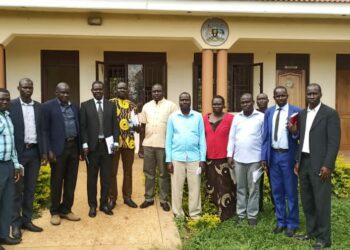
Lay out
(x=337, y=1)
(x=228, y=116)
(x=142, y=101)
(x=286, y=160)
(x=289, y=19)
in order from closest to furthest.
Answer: (x=286, y=160)
(x=228, y=116)
(x=337, y=1)
(x=289, y=19)
(x=142, y=101)

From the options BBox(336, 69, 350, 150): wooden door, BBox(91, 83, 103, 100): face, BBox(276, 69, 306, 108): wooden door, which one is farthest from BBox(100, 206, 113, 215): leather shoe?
BBox(336, 69, 350, 150): wooden door

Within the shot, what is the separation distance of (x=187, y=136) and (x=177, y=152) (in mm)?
264

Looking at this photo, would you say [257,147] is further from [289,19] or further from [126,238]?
[289,19]

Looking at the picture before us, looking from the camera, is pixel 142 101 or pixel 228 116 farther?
pixel 142 101

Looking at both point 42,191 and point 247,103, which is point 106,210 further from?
point 247,103

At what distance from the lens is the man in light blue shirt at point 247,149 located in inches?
211

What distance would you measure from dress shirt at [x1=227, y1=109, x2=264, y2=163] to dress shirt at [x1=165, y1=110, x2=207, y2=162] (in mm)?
418

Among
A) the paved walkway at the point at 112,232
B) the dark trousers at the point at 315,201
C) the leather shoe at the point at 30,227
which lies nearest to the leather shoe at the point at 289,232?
the dark trousers at the point at 315,201

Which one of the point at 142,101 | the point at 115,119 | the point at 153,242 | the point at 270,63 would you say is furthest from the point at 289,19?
the point at 153,242

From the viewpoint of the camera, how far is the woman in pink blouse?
557 centimetres

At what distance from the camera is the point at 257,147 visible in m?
5.38

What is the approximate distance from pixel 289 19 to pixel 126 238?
6311 millimetres

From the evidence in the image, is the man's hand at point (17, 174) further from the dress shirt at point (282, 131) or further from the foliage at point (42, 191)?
the dress shirt at point (282, 131)

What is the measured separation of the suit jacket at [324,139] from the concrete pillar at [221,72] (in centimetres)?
457
